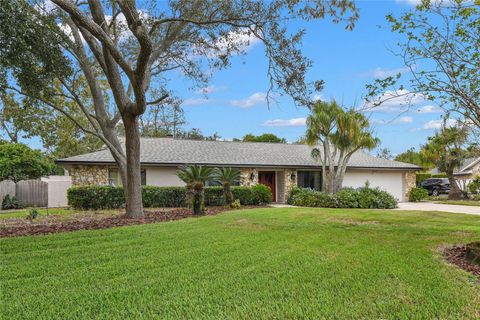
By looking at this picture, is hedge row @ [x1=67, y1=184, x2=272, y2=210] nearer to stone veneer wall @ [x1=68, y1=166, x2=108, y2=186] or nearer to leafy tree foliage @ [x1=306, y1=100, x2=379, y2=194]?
stone veneer wall @ [x1=68, y1=166, x2=108, y2=186]

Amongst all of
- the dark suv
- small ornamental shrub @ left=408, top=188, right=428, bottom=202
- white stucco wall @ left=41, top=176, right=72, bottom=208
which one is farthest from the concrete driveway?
white stucco wall @ left=41, top=176, right=72, bottom=208

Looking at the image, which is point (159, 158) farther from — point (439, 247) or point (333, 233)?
point (439, 247)

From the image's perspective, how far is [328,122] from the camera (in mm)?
21172

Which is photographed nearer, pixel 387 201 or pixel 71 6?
pixel 71 6

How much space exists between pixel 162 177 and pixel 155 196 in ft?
8.93

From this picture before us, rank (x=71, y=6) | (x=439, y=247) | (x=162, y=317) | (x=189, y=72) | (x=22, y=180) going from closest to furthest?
(x=162, y=317) < (x=439, y=247) < (x=71, y=6) < (x=189, y=72) < (x=22, y=180)

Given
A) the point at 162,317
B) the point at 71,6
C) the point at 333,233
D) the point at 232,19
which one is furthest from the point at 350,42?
the point at 162,317

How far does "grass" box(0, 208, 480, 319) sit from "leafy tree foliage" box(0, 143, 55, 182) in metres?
14.9

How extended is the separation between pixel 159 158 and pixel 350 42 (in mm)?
13446

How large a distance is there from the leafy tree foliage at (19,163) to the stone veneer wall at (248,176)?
11821 mm

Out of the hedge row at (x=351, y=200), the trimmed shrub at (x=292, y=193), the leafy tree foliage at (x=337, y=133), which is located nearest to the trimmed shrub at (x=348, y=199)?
the hedge row at (x=351, y=200)

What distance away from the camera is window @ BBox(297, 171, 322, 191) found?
2434 cm

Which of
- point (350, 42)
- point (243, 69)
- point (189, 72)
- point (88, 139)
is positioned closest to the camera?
point (350, 42)

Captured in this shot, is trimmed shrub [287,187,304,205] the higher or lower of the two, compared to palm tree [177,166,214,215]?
lower
